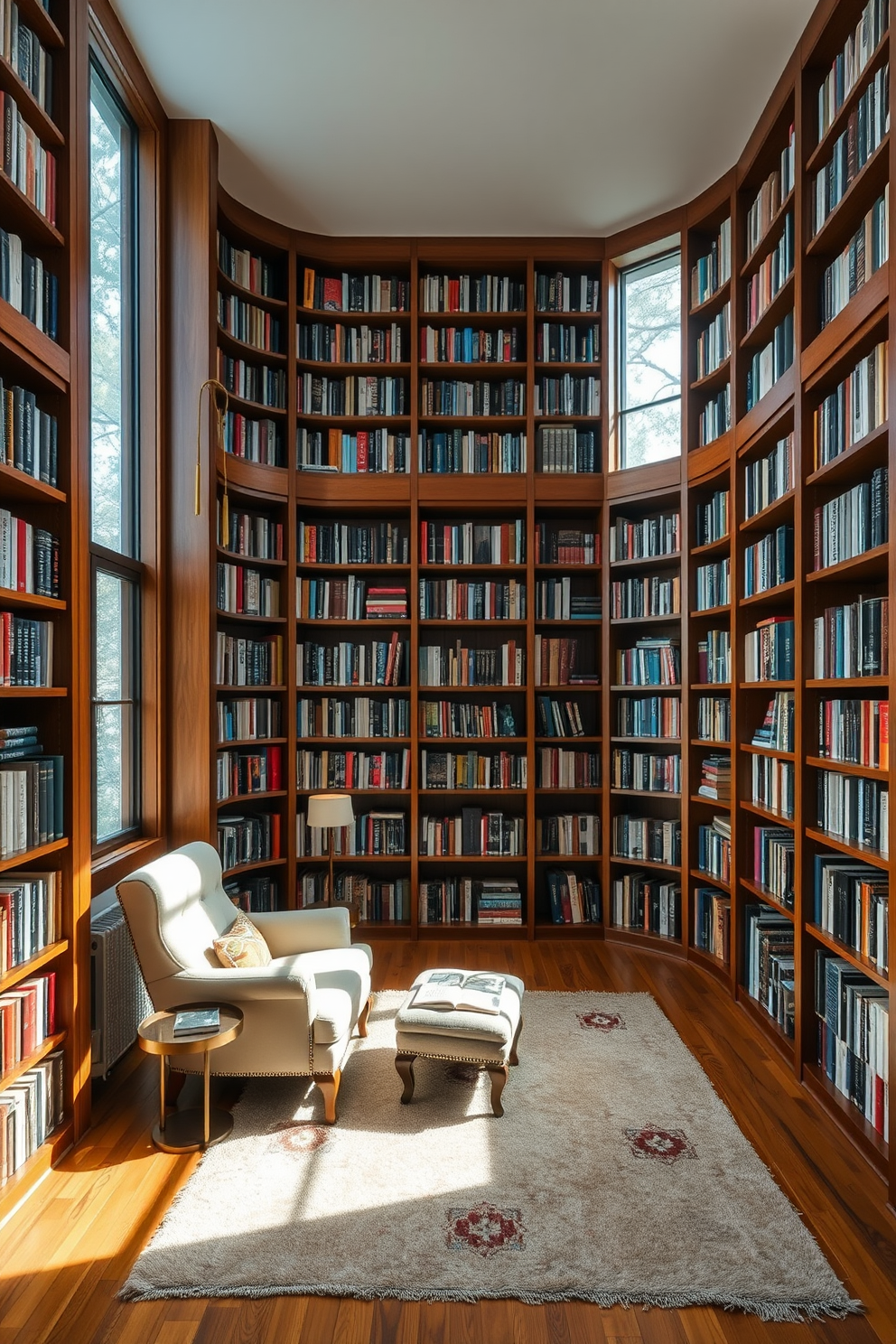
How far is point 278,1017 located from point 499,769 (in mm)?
2397

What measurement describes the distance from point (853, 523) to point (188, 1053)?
2854 millimetres

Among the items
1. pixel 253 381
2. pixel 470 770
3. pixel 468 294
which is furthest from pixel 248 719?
pixel 468 294

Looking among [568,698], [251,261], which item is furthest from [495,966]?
[251,261]

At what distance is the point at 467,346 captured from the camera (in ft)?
16.3

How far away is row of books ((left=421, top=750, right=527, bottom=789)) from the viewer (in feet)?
16.2

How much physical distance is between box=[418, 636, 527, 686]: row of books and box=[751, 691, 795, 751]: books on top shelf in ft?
5.12

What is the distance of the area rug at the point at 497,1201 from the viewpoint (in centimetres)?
Answer: 206

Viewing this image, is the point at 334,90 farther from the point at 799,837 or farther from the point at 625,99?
the point at 799,837

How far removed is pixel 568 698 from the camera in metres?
5.20

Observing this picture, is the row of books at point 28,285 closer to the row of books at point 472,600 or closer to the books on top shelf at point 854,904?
the row of books at point 472,600

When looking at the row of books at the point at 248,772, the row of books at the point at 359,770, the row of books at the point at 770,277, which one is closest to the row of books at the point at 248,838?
the row of books at the point at 248,772

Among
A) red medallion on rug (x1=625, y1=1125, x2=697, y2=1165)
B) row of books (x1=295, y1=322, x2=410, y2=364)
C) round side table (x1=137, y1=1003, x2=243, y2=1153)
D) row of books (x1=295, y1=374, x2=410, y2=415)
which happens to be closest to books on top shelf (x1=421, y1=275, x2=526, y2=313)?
row of books (x1=295, y1=322, x2=410, y2=364)

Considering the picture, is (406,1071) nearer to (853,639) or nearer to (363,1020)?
(363,1020)

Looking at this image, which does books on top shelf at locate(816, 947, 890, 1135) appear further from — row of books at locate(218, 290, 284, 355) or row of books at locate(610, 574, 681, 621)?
row of books at locate(218, 290, 284, 355)
